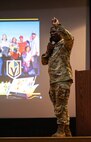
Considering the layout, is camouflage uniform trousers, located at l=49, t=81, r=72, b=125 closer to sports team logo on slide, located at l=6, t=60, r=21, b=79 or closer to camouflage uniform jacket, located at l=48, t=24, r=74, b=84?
camouflage uniform jacket, located at l=48, t=24, r=74, b=84

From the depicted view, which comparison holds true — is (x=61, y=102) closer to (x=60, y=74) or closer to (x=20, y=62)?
(x=60, y=74)

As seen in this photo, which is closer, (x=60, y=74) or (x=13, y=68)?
(x=60, y=74)

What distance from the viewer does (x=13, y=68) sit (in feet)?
16.3

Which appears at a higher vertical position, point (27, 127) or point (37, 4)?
point (37, 4)

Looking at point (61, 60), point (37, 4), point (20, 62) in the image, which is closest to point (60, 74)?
point (61, 60)

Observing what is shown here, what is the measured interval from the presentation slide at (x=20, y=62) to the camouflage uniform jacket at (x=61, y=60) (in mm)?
1964

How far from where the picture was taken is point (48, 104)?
16.3 feet

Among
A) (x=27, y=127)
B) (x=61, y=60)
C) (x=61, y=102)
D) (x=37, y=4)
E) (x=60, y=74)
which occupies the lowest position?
(x=27, y=127)

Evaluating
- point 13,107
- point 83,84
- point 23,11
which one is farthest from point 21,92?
point 83,84

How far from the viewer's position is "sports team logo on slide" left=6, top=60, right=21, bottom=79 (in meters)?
4.96

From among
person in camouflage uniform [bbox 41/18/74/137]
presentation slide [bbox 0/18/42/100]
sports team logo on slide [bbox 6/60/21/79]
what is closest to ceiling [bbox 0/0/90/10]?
presentation slide [bbox 0/18/42/100]

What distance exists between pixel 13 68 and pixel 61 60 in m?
2.07

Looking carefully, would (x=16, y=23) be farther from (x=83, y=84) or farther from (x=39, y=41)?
(x=83, y=84)

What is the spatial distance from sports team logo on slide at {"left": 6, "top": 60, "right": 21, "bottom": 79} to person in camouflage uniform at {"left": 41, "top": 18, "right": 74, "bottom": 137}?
195cm
